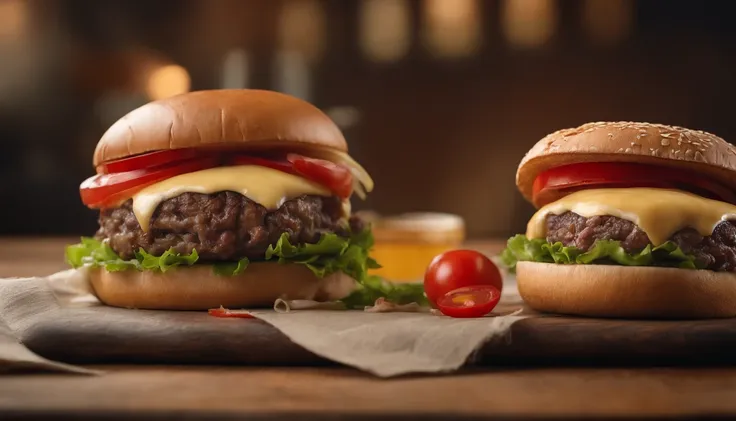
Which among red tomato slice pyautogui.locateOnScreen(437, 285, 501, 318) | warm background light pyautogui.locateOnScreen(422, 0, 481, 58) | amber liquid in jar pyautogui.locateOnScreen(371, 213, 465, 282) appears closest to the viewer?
red tomato slice pyautogui.locateOnScreen(437, 285, 501, 318)

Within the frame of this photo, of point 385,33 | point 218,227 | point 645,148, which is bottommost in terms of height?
point 218,227

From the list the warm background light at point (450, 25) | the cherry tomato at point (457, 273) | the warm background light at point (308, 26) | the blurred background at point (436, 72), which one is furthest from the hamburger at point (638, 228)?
the warm background light at point (308, 26)

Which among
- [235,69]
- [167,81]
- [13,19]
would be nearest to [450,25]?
[235,69]

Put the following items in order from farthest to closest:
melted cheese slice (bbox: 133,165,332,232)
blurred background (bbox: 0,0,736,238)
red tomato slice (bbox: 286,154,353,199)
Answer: blurred background (bbox: 0,0,736,238) < red tomato slice (bbox: 286,154,353,199) < melted cheese slice (bbox: 133,165,332,232)

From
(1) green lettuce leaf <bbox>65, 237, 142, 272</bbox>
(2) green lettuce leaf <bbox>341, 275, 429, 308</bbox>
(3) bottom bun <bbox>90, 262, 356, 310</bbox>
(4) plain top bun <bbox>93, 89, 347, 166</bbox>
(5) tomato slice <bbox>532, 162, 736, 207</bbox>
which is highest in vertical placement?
(4) plain top bun <bbox>93, 89, 347, 166</bbox>

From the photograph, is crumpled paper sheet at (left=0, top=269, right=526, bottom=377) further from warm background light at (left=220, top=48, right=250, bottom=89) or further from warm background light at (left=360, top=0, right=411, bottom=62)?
warm background light at (left=360, top=0, right=411, bottom=62)

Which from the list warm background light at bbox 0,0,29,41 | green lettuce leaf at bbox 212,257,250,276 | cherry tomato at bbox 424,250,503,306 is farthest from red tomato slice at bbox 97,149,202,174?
warm background light at bbox 0,0,29,41

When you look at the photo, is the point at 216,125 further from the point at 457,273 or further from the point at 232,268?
the point at 457,273
